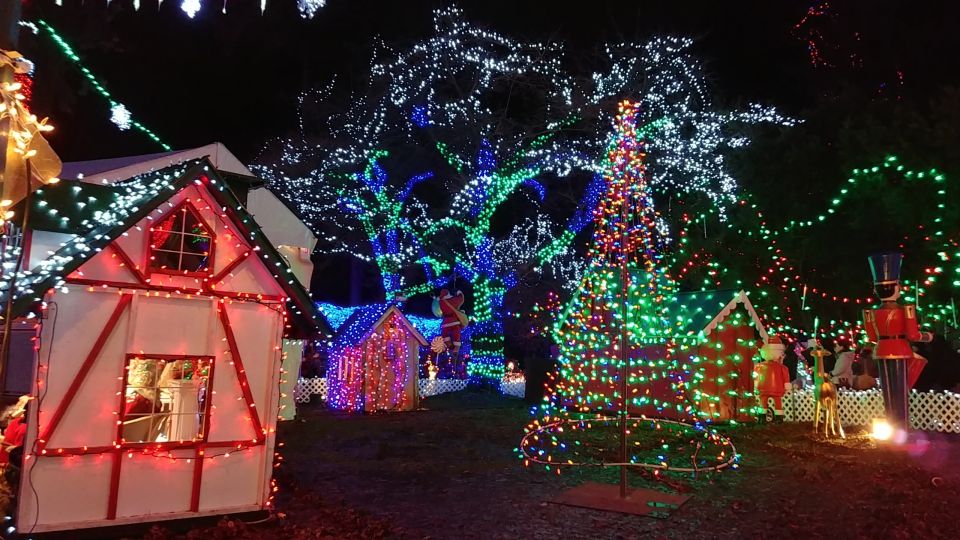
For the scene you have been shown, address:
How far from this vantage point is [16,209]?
671cm

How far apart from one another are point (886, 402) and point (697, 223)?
7914mm

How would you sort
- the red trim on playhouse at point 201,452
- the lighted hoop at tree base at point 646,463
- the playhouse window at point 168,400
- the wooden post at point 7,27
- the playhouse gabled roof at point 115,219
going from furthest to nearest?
the lighted hoop at tree base at point 646,463
the playhouse window at point 168,400
the red trim on playhouse at point 201,452
the playhouse gabled roof at point 115,219
the wooden post at point 7,27

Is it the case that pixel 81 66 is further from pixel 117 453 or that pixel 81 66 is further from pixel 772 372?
pixel 772 372

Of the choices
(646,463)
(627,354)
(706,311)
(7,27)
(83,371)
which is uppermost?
(7,27)

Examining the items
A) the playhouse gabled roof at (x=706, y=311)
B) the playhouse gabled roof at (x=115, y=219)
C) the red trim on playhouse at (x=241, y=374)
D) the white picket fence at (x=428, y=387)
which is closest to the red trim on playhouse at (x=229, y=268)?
the playhouse gabled roof at (x=115, y=219)

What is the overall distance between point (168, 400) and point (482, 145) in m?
16.9

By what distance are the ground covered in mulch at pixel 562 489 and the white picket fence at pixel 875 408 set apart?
47.5 inches

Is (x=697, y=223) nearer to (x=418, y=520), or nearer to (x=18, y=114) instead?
(x=418, y=520)

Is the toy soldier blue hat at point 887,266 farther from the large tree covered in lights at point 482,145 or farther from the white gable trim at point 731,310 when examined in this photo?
the large tree covered in lights at point 482,145

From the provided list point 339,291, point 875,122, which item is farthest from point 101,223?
point 339,291

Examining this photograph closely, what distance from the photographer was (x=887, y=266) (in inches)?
475

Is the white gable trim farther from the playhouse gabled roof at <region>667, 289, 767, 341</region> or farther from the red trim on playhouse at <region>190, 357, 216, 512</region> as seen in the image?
the red trim on playhouse at <region>190, 357, 216, 512</region>

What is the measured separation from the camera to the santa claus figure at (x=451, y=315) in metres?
23.5

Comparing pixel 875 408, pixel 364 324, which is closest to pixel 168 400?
pixel 364 324
